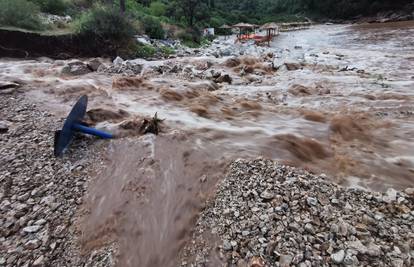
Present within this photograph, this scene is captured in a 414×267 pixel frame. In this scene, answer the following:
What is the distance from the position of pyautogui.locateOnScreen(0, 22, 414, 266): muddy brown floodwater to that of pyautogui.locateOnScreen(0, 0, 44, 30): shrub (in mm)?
3518

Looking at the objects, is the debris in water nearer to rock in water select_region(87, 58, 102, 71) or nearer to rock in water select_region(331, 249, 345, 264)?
rock in water select_region(331, 249, 345, 264)

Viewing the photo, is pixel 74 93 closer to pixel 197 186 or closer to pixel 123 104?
pixel 123 104

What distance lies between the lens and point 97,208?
119 inches

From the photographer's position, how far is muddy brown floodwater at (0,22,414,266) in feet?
9.52

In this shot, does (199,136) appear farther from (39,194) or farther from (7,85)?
(7,85)

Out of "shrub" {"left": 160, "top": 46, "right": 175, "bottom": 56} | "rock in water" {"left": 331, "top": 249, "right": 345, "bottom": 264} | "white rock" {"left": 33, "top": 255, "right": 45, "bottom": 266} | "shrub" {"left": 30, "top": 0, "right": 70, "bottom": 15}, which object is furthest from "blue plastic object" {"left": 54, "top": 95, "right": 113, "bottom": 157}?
"shrub" {"left": 30, "top": 0, "right": 70, "bottom": 15}

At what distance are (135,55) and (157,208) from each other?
11.1m

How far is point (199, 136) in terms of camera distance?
445 centimetres

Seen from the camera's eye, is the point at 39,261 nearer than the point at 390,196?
Yes

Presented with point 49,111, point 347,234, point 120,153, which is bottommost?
point 347,234

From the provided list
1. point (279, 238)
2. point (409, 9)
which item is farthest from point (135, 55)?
point (409, 9)

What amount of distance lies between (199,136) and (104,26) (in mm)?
9747

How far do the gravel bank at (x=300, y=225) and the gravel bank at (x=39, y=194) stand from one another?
1067mm

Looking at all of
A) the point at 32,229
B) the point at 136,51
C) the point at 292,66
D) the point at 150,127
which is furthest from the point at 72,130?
the point at 136,51
